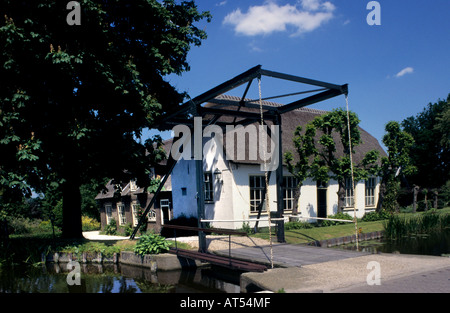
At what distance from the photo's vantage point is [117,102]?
45.9 feet

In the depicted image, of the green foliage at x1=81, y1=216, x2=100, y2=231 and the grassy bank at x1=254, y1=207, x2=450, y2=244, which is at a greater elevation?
the grassy bank at x1=254, y1=207, x2=450, y2=244

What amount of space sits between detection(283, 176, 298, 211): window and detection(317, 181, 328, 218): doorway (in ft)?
6.61

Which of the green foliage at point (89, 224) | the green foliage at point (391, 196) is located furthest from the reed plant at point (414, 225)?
the green foliage at point (89, 224)

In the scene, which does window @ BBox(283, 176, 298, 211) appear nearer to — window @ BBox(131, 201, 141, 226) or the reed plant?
the reed plant

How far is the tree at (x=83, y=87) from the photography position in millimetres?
11961

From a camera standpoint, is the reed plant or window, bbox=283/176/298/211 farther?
window, bbox=283/176/298/211

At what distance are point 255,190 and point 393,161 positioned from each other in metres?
9.31

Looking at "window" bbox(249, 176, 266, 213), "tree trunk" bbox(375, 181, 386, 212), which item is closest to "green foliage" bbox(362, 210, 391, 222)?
"tree trunk" bbox(375, 181, 386, 212)

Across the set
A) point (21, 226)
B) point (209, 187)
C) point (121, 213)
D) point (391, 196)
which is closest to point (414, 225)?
point (391, 196)

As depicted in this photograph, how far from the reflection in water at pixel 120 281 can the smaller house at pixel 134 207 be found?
7.82 m

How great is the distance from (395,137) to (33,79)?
1921 centimetres

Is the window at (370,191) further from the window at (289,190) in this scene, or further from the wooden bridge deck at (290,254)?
the wooden bridge deck at (290,254)

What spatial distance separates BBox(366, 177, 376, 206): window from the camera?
23.8 meters
